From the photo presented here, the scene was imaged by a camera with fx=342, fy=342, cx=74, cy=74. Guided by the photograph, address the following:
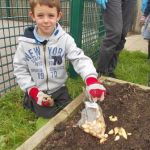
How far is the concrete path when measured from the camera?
225 inches

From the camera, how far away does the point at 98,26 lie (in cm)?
453

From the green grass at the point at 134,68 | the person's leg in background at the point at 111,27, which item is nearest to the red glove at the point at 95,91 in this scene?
the person's leg in background at the point at 111,27

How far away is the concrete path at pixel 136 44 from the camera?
5719 mm

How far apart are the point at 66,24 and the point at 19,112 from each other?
3.96 feet

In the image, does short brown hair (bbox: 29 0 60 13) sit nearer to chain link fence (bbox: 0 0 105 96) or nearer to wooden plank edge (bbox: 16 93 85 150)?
chain link fence (bbox: 0 0 105 96)

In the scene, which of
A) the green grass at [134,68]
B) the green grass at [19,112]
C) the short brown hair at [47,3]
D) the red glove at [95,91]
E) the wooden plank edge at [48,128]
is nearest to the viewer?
the wooden plank edge at [48,128]

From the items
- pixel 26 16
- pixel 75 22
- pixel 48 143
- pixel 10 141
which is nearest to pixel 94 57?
pixel 75 22

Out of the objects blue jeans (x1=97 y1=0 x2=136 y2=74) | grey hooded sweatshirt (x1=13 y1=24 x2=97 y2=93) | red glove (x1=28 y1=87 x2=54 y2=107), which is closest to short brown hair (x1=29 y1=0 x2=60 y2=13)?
grey hooded sweatshirt (x1=13 y1=24 x2=97 y2=93)

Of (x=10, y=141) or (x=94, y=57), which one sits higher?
(x=94, y=57)

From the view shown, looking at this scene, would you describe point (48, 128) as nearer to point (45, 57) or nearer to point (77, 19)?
point (45, 57)

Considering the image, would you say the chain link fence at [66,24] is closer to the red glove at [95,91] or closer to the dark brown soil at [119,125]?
the dark brown soil at [119,125]

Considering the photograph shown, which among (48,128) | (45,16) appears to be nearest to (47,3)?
(45,16)

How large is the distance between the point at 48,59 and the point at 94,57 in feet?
5.89

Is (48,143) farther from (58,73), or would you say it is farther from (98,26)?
(98,26)
